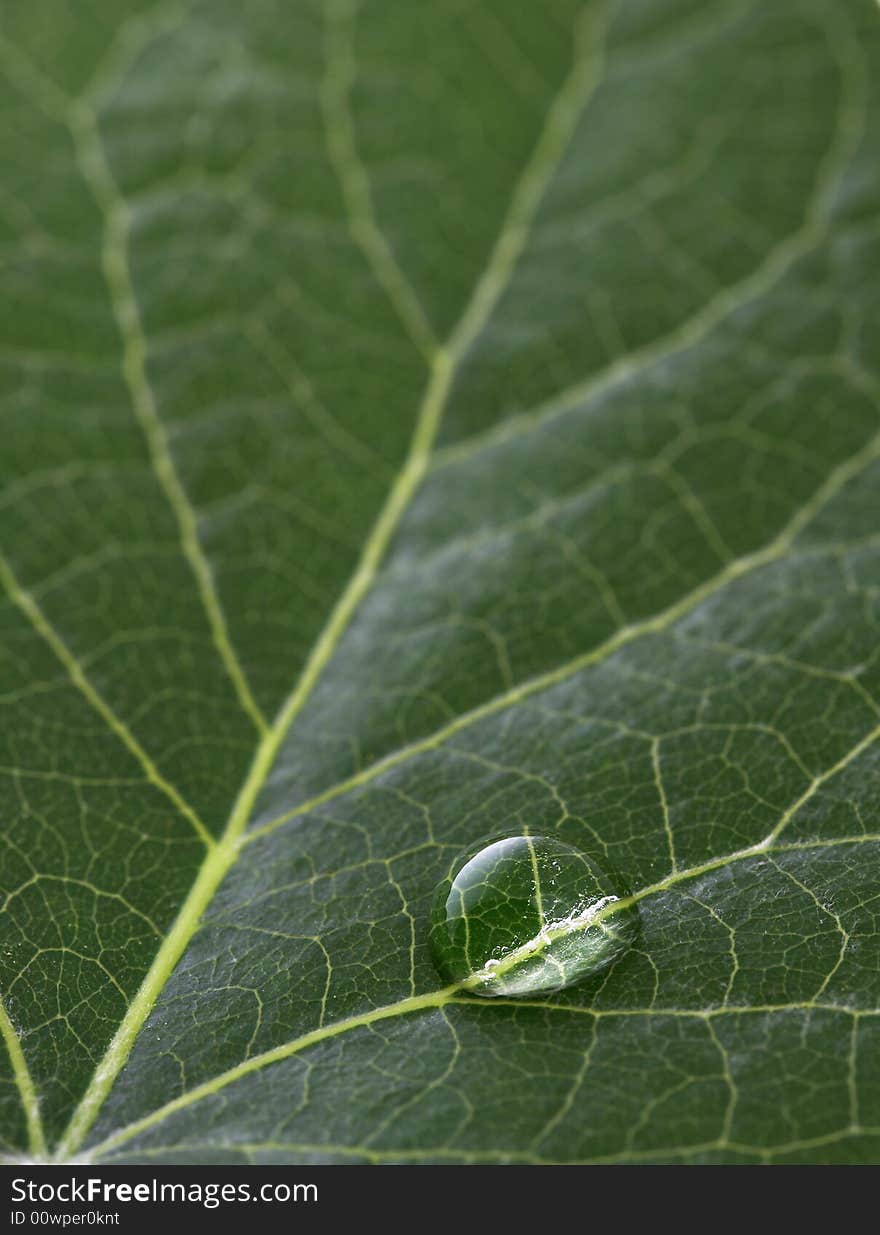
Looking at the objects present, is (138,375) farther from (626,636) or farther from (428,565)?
(626,636)

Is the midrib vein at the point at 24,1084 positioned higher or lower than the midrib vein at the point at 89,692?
lower

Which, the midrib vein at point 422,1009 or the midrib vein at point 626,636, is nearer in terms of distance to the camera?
the midrib vein at point 422,1009

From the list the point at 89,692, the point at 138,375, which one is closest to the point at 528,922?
the point at 89,692

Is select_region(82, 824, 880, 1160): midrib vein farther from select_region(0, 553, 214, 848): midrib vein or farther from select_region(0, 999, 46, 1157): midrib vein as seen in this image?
select_region(0, 553, 214, 848): midrib vein

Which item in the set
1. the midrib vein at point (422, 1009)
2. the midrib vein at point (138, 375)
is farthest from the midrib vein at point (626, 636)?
the midrib vein at point (422, 1009)

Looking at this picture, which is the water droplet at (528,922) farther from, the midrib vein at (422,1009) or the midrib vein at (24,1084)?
the midrib vein at (24,1084)

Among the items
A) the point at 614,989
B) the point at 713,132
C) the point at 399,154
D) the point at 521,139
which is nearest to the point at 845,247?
the point at 713,132

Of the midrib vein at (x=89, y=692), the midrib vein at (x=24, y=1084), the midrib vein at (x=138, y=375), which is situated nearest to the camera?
the midrib vein at (x=24, y=1084)

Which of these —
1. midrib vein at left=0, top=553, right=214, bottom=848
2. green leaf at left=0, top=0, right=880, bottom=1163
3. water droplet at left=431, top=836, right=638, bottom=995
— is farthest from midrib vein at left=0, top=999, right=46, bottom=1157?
water droplet at left=431, top=836, right=638, bottom=995
